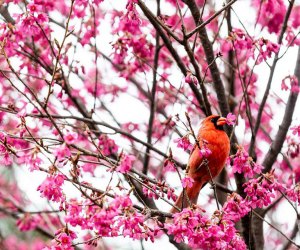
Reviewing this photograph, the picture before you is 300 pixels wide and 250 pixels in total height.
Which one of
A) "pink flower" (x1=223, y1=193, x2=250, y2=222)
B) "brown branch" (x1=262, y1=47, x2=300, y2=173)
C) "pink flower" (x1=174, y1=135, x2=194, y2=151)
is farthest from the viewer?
"brown branch" (x1=262, y1=47, x2=300, y2=173)

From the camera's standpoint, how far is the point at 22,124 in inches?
141

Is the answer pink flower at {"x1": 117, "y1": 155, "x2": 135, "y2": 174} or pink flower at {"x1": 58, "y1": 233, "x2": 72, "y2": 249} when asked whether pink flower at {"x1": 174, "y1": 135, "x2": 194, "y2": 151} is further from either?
pink flower at {"x1": 58, "y1": 233, "x2": 72, "y2": 249}

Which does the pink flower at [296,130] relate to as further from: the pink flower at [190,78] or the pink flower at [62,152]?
the pink flower at [62,152]

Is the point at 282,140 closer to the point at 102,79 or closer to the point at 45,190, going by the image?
the point at 45,190

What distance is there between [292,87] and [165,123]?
1.28 metres

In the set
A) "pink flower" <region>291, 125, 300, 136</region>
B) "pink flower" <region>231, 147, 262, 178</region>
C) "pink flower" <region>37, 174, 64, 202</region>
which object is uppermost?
"pink flower" <region>291, 125, 300, 136</region>

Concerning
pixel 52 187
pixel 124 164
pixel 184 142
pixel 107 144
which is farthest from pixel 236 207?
pixel 107 144

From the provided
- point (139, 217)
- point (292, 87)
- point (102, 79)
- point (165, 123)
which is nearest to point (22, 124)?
point (139, 217)

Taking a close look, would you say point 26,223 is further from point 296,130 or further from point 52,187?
point 296,130

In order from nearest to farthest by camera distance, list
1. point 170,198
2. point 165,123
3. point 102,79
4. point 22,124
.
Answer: point 22,124, point 170,198, point 165,123, point 102,79

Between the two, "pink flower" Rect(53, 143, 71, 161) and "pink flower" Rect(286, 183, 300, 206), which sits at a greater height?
"pink flower" Rect(286, 183, 300, 206)

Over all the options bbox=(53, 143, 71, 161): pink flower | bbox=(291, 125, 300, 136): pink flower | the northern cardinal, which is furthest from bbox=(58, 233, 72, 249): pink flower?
bbox=(291, 125, 300, 136): pink flower

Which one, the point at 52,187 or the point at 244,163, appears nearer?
the point at 52,187

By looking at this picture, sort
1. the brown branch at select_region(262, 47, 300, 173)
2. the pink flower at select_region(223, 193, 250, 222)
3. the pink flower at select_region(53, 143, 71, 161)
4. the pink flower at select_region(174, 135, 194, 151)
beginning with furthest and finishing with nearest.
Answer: the brown branch at select_region(262, 47, 300, 173)
the pink flower at select_region(174, 135, 194, 151)
the pink flower at select_region(223, 193, 250, 222)
the pink flower at select_region(53, 143, 71, 161)
